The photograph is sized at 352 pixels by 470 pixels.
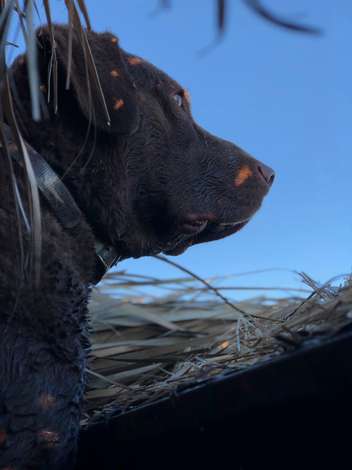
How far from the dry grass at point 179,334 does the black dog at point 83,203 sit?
215 millimetres

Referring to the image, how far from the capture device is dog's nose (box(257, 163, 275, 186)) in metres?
2.13

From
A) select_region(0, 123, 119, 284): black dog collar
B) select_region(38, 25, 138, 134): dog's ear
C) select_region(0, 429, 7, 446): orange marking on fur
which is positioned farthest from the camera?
select_region(38, 25, 138, 134): dog's ear

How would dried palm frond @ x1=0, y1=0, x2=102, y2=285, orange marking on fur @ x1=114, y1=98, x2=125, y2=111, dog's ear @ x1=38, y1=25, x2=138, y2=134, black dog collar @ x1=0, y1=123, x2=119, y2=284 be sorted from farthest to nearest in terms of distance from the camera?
orange marking on fur @ x1=114, y1=98, x2=125, y2=111
dog's ear @ x1=38, y1=25, x2=138, y2=134
black dog collar @ x1=0, y1=123, x2=119, y2=284
dried palm frond @ x1=0, y1=0, x2=102, y2=285

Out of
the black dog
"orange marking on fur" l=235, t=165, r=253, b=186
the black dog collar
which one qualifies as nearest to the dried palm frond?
the black dog

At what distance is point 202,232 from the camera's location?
2045 mm

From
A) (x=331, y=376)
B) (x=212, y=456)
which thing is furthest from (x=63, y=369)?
(x=331, y=376)

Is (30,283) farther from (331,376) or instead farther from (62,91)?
(331,376)

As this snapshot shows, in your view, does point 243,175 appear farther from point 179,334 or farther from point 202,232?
point 179,334

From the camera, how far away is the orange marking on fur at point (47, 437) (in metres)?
1.27

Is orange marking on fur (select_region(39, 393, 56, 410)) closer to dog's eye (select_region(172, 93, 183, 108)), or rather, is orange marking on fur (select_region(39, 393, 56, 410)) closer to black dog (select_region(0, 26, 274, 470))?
black dog (select_region(0, 26, 274, 470))

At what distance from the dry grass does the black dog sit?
22 centimetres

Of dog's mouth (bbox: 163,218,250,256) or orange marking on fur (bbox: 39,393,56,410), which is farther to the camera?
dog's mouth (bbox: 163,218,250,256)

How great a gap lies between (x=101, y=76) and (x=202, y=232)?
590mm

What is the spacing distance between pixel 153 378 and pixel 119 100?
772mm
